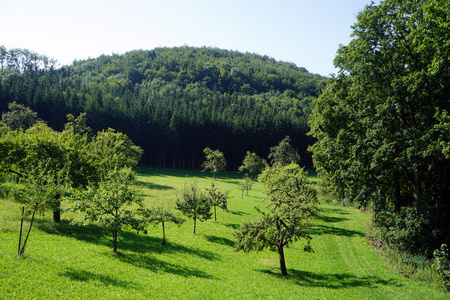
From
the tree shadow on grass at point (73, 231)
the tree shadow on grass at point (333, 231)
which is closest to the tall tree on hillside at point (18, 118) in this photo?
the tree shadow on grass at point (73, 231)

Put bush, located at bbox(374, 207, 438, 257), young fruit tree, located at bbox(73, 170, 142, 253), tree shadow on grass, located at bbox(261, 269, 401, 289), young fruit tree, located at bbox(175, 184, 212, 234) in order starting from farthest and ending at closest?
young fruit tree, located at bbox(175, 184, 212, 234), bush, located at bbox(374, 207, 438, 257), tree shadow on grass, located at bbox(261, 269, 401, 289), young fruit tree, located at bbox(73, 170, 142, 253)

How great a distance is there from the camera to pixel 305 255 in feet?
96.7

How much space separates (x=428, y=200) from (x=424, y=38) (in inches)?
604

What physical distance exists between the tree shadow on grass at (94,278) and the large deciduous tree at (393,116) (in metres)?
23.2

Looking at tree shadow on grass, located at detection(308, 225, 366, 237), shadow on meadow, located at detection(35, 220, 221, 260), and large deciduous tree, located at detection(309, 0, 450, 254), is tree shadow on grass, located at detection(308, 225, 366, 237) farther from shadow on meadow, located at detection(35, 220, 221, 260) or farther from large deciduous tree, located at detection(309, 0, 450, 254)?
shadow on meadow, located at detection(35, 220, 221, 260)

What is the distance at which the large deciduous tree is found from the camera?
24422mm

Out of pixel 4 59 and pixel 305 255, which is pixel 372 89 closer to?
pixel 305 255

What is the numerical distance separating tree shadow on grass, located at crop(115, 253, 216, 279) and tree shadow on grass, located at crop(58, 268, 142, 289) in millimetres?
3337

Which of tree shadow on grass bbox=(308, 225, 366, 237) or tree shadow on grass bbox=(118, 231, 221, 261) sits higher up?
tree shadow on grass bbox=(118, 231, 221, 261)

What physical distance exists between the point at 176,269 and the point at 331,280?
1264 cm

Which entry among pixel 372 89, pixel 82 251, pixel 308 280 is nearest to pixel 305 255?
pixel 308 280

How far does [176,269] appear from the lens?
67.2 feet

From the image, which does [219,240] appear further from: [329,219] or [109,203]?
[329,219]

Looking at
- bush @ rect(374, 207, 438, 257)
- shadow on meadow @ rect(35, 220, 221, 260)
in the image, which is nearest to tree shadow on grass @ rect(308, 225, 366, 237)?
bush @ rect(374, 207, 438, 257)
